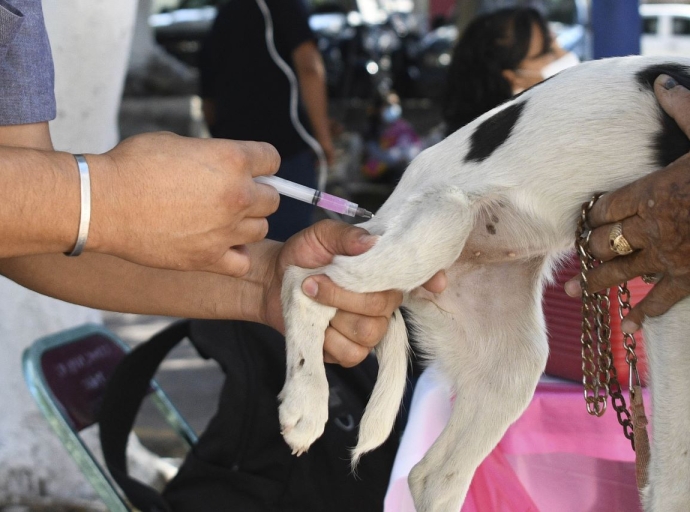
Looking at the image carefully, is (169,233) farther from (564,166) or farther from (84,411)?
(84,411)

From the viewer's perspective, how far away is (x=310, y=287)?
178 centimetres

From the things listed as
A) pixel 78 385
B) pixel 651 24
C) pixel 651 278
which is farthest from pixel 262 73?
pixel 651 24

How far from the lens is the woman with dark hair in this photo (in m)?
3.56

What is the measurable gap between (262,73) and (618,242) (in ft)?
9.07

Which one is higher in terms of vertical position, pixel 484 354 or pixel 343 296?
pixel 343 296

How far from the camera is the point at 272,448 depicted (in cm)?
220

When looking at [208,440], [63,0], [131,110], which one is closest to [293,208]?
[63,0]

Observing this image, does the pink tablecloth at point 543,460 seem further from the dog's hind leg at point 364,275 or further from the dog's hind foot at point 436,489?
the dog's hind leg at point 364,275

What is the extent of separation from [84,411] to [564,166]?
1489 mm

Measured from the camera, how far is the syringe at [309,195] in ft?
5.62

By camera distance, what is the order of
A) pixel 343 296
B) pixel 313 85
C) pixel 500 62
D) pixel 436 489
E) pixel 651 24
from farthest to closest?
1. pixel 651 24
2. pixel 313 85
3. pixel 500 62
4. pixel 436 489
5. pixel 343 296

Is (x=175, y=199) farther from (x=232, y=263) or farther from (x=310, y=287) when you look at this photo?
(x=310, y=287)

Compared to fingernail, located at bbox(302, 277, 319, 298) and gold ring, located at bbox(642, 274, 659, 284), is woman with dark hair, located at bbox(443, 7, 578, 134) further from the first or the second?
fingernail, located at bbox(302, 277, 319, 298)

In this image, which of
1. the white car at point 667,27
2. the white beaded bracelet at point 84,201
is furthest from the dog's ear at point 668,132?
the white car at point 667,27
